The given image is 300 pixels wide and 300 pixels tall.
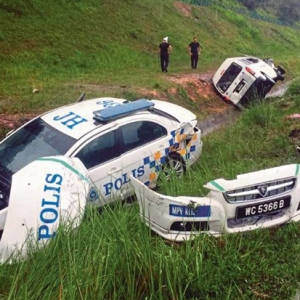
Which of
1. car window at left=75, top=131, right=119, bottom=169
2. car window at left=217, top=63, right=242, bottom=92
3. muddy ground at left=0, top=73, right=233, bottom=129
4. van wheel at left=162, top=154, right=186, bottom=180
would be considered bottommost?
muddy ground at left=0, top=73, right=233, bottom=129

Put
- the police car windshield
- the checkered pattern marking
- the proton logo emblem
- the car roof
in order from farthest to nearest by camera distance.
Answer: the checkered pattern marking
the car roof
the police car windshield
the proton logo emblem

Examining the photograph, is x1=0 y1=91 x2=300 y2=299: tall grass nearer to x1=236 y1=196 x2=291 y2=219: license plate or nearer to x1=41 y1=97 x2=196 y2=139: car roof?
x1=236 y1=196 x2=291 y2=219: license plate

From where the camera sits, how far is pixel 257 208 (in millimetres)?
4520

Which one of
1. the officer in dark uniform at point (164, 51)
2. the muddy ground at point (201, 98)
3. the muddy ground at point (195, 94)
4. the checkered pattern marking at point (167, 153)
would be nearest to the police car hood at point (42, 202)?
the checkered pattern marking at point (167, 153)

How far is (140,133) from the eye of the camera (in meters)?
6.62

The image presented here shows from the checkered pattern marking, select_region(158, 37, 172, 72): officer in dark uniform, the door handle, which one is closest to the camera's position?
the door handle

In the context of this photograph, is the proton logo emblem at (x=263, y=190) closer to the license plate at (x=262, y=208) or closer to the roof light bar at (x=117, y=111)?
the license plate at (x=262, y=208)

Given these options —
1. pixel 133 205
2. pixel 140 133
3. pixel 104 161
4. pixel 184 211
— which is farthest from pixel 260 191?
pixel 140 133

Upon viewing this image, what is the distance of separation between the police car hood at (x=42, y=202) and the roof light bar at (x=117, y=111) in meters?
1.17

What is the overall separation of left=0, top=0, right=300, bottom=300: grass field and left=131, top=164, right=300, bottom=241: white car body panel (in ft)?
0.43

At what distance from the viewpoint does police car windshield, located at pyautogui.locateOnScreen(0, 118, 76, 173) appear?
580cm

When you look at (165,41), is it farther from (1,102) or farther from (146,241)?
(146,241)

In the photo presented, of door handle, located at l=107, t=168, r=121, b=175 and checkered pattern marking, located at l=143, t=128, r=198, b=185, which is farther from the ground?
door handle, located at l=107, t=168, r=121, b=175

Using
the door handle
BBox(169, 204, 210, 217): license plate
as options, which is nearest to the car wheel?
the door handle
